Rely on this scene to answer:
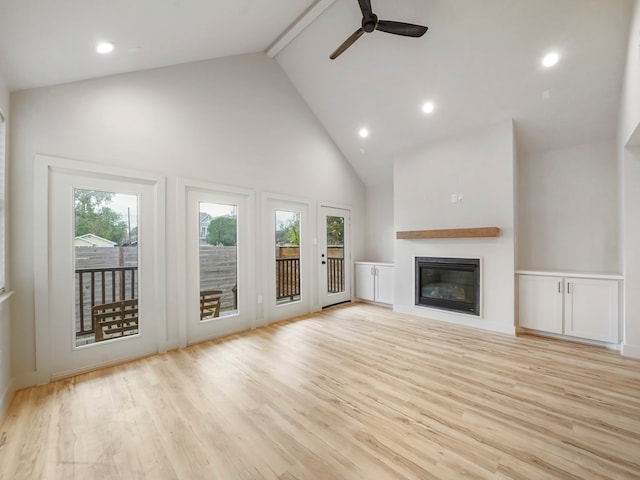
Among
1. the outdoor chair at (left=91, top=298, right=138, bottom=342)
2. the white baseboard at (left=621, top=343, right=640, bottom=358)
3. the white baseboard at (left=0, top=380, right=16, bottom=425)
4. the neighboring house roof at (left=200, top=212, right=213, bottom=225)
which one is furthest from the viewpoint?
the neighboring house roof at (left=200, top=212, right=213, bottom=225)

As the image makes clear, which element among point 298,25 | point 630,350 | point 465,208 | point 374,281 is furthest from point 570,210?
point 298,25

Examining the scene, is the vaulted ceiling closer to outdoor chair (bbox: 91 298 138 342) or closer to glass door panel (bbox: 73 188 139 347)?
glass door panel (bbox: 73 188 139 347)

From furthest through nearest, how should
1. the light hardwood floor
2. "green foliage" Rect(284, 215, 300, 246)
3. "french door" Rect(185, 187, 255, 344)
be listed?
"green foliage" Rect(284, 215, 300, 246), "french door" Rect(185, 187, 255, 344), the light hardwood floor

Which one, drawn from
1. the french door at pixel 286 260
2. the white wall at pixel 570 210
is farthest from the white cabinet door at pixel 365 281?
the white wall at pixel 570 210

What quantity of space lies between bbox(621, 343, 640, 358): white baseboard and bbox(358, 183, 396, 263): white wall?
3441 mm

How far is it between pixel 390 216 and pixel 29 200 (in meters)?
5.30

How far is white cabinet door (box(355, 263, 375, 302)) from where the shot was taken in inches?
221

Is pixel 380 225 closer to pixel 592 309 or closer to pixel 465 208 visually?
pixel 465 208

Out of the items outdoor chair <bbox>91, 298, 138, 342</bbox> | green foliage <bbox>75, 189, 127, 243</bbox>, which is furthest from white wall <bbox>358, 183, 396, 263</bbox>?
green foliage <bbox>75, 189, 127, 243</bbox>

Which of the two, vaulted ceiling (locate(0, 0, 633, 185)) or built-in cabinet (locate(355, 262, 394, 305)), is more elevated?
vaulted ceiling (locate(0, 0, 633, 185))

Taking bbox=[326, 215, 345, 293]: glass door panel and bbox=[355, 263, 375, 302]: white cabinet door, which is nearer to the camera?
bbox=[326, 215, 345, 293]: glass door panel

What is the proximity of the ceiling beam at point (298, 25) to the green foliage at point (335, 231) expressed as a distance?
2.88 meters

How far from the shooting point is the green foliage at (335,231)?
17.9 feet

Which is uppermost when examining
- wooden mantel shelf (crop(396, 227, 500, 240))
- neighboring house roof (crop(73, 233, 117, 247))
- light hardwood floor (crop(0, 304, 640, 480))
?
wooden mantel shelf (crop(396, 227, 500, 240))
